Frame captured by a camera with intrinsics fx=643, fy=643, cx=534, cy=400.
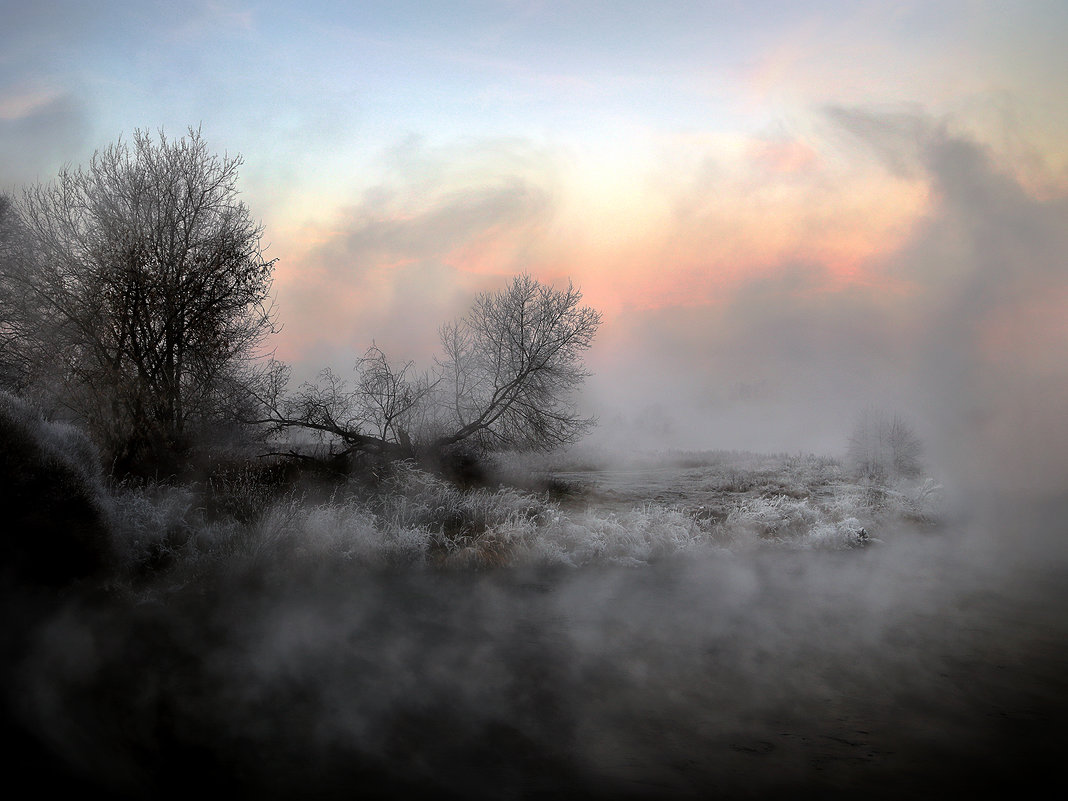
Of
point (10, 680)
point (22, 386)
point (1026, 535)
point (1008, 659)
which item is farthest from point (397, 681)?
point (1026, 535)

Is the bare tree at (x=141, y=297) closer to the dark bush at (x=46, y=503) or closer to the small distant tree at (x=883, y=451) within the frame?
the dark bush at (x=46, y=503)

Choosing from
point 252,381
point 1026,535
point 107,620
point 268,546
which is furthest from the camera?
point 1026,535

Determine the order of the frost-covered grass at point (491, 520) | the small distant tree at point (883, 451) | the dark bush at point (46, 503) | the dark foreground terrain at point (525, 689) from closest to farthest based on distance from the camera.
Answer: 1. the dark foreground terrain at point (525, 689)
2. the dark bush at point (46, 503)
3. the frost-covered grass at point (491, 520)
4. the small distant tree at point (883, 451)

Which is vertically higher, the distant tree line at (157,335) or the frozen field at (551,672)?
the distant tree line at (157,335)

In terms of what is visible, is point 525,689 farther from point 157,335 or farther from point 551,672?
point 157,335

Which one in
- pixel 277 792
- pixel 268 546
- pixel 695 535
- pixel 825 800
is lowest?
pixel 277 792

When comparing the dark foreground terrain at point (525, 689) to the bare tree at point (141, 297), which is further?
the bare tree at point (141, 297)

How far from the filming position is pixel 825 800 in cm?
420

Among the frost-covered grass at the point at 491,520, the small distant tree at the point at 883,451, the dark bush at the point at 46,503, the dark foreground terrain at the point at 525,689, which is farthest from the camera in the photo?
the small distant tree at the point at 883,451

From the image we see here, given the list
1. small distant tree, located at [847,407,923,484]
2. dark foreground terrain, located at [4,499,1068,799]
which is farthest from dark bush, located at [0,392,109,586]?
small distant tree, located at [847,407,923,484]

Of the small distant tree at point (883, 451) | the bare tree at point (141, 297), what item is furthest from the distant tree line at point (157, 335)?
the small distant tree at point (883, 451)

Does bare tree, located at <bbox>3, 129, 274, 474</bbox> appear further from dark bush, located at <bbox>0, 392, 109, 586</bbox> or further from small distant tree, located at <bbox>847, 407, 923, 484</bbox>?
small distant tree, located at <bbox>847, 407, 923, 484</bbox>

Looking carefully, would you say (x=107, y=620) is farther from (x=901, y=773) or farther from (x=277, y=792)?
(x=901, y=773)

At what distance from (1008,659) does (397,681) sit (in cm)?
621
